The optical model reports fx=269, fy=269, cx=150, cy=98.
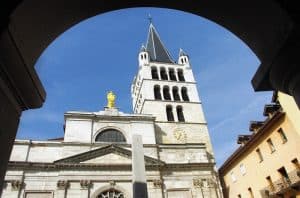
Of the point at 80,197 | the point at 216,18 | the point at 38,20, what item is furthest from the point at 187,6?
the point at 80,197

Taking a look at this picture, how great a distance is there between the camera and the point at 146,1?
456cm

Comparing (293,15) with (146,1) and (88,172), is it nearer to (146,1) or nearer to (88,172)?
→ (146,1)

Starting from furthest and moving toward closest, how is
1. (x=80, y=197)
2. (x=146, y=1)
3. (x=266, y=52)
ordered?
(x=80, y=197) → (x=146, y=1) → (x=266, y=52)

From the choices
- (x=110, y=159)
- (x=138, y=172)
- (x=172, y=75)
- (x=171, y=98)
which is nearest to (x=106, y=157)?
(x=110, y=159)

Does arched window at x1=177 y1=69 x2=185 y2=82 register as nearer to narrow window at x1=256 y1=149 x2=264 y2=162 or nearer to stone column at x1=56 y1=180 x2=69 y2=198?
narrow window at x1=256 y1=149 x2=264 y2=162

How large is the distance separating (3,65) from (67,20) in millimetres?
1529

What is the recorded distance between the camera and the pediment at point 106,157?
84.6 ft

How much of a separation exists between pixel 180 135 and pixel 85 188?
14470 mm

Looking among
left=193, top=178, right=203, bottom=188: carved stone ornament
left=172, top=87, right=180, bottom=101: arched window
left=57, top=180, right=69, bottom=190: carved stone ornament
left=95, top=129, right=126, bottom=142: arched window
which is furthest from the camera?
left=172, top=87, right=180, bottom=101: arched window

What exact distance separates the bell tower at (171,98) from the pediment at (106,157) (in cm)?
666

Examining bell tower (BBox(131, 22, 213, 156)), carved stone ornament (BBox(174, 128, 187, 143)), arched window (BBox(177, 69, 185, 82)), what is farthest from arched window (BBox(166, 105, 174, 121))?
arched window (BBox(177, 69, 185, 82))

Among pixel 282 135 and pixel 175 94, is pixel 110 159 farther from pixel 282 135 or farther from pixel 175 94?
pixel 175 94

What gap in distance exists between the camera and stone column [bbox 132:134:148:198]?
47.8 feet

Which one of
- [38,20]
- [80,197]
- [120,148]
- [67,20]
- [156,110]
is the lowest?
[38,20]
